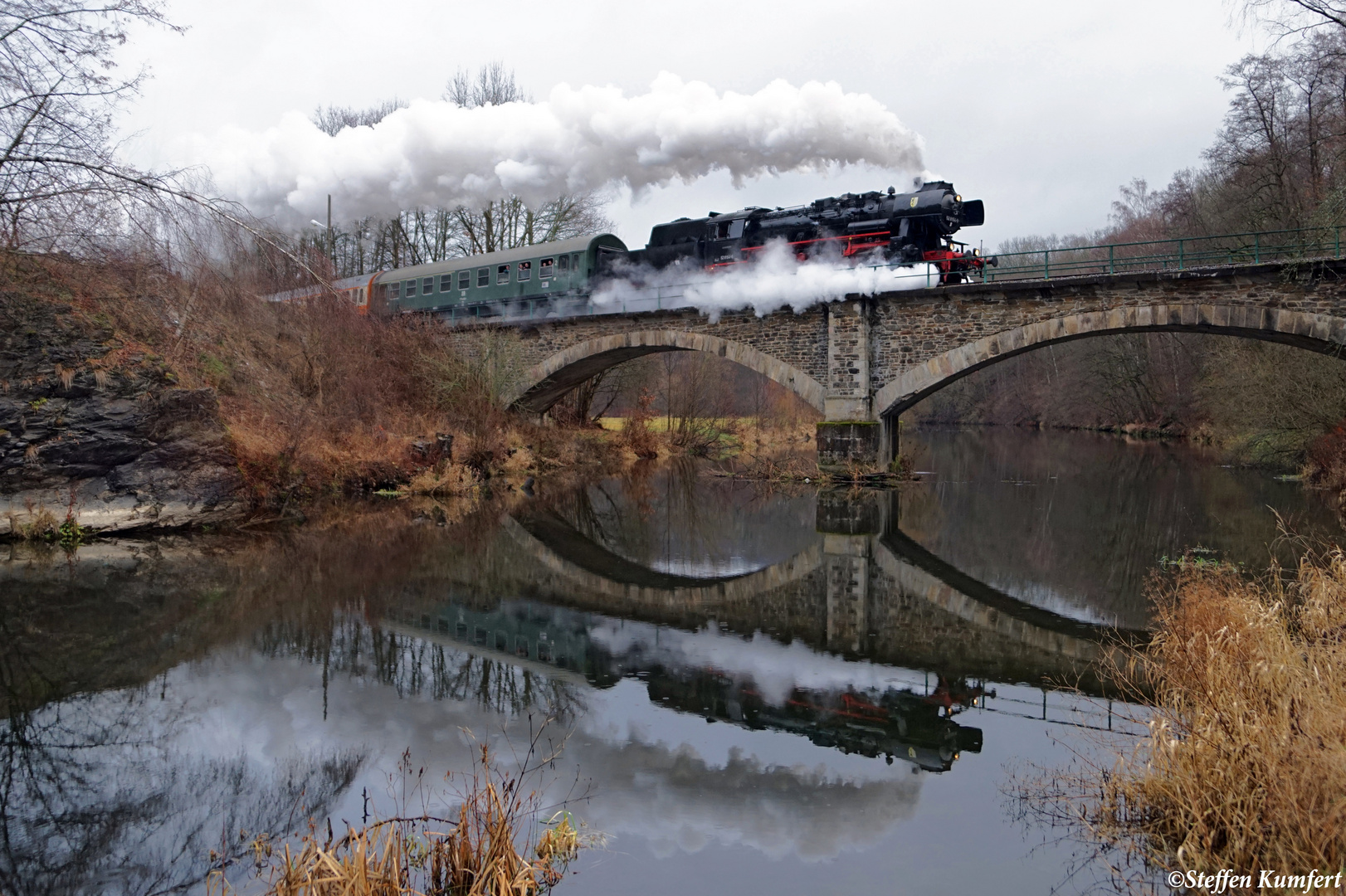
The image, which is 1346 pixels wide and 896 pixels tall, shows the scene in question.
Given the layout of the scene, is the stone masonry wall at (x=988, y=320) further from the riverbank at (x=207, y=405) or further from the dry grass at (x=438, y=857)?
the dry grass at (x=438, y=857)

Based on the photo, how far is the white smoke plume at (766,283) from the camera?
20.2 metres

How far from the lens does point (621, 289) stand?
998 inches

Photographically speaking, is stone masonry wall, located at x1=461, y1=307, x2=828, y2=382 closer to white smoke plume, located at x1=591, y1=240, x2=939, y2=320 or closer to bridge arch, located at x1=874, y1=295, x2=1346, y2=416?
white smoke plume, located at x1=591, y1=240, x2=939, y2=320

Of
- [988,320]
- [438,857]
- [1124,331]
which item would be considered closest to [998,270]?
[988,320]

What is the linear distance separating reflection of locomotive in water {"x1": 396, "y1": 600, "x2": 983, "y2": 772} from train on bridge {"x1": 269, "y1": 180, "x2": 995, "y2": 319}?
8.44m

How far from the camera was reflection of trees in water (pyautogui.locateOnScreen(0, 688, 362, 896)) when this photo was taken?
4363mm

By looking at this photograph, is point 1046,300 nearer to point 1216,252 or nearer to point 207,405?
point 1216,252

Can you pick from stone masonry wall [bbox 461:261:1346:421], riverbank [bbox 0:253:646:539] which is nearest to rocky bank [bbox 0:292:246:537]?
riverbank [bbox 0:253:646:539]

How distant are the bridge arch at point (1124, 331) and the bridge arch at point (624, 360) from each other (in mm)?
2350

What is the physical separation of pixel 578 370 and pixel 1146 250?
2591cm

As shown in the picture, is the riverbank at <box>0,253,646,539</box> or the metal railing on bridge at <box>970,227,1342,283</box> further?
the metal railing on bridge at <box>970,227,1342,283</box>

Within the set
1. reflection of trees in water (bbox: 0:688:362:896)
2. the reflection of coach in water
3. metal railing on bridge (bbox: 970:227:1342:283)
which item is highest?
metal railing on bridge (bbox: 970:227:1342:283)

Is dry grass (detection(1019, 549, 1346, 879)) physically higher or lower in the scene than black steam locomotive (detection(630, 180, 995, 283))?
lower

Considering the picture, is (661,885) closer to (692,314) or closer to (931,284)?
(931,284)
